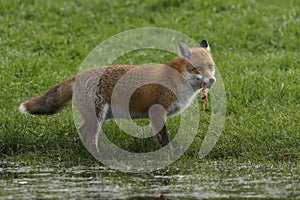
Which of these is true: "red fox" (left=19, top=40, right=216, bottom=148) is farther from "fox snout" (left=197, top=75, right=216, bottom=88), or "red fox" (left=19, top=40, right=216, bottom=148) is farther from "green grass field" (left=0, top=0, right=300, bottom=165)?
"green grass field" (left=0, top=0, right=300, bottom=165)

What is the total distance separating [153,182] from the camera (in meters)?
8.68

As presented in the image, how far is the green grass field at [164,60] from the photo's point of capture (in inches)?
412

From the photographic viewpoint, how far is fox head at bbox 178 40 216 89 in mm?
10176

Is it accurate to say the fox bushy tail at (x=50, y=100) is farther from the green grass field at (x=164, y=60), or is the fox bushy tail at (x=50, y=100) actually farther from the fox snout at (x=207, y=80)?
the fox snout at (x=207, y=80)

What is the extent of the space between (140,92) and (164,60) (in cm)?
399

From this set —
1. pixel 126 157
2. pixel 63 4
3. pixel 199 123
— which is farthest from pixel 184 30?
pixel 126 157

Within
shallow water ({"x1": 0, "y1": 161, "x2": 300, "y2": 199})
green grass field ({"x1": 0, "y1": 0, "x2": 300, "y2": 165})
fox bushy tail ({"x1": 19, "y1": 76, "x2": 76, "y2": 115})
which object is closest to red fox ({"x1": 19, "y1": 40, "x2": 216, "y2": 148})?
fox bushy tail ({"x1": 19, "y1": 76, "x2": 76, "y2": 115})

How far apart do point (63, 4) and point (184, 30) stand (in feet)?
10.2

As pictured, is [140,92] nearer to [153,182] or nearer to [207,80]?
[207,80]

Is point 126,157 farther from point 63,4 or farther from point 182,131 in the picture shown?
point 63,4

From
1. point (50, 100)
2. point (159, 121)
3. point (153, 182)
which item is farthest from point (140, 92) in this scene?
point (153, 182)

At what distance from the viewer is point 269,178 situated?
28.8 ft

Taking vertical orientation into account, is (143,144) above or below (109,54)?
below

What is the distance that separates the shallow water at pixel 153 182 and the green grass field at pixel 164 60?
0.59 meters
